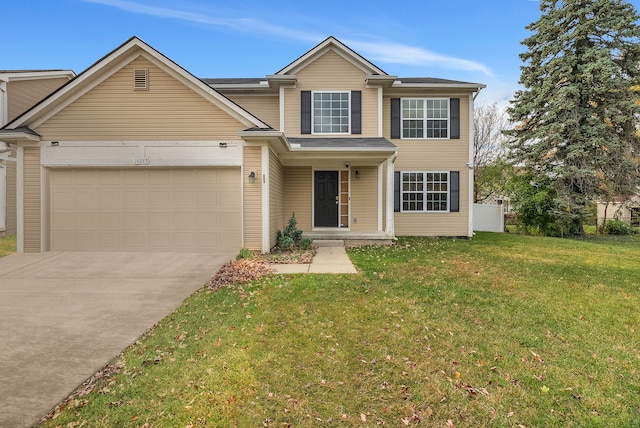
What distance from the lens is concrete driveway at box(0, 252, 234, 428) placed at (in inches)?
111

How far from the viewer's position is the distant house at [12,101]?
13.2 metres

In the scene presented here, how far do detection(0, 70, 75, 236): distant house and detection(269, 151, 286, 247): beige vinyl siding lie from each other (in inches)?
444

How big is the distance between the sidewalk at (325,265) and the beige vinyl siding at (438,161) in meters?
4.79

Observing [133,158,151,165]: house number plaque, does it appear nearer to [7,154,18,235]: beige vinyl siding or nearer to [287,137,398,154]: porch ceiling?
[287,137,398,154]: porch ceiling

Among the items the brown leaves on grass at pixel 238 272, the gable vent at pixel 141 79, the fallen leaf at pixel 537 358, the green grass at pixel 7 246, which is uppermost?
the gable vent at pixel 141 79

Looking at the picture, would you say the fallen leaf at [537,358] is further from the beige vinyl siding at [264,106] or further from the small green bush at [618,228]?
the small green bush at [618,228]

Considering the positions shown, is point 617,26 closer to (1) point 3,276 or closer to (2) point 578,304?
(2) point 578,304

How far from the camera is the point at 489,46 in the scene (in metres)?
16.9

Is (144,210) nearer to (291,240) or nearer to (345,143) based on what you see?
(291,240)

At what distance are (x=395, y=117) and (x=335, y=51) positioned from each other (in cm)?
329

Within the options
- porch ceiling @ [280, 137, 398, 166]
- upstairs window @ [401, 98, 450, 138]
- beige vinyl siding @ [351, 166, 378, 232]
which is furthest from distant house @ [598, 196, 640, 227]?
porch ceiling @ [280, 137, 398, 166]

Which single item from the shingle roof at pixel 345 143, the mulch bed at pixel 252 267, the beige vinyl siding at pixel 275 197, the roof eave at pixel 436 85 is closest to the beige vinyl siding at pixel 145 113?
the beige vinyl siding at pixel 275 197

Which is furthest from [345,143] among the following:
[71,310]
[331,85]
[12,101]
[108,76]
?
[12,101]

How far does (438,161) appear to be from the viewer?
12719 millimetres
